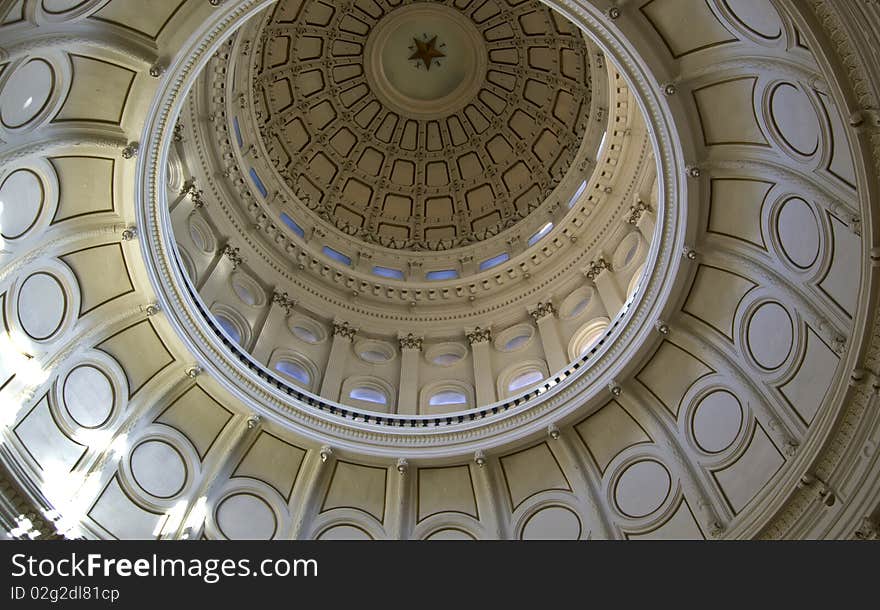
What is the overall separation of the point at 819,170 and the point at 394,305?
1596cm

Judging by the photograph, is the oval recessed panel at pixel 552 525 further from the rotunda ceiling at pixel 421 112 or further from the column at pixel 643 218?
the rotunda ceiling at pixel 421 112

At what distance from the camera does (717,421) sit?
17.5 metres

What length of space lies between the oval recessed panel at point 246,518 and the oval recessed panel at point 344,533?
142 cm

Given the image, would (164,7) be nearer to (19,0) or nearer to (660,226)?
(19,0)

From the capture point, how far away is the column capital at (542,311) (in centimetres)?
2470

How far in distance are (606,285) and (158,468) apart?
1422 cm

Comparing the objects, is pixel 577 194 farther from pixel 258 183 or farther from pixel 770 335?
pixel 770 335

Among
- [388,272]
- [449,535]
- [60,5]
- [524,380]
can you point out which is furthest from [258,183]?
[449,535]

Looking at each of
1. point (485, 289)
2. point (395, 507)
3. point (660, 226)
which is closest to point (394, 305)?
point (485, 289)

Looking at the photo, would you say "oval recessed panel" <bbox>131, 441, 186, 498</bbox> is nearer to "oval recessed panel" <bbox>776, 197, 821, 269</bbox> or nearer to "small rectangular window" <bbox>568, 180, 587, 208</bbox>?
"oval recessed panel" <bbox>776, 197, 821, 269</bbox>

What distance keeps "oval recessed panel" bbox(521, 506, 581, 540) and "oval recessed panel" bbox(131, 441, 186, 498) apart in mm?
9127

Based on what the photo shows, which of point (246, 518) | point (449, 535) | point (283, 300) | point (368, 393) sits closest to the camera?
point (246, 518)

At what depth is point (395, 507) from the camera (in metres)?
20.0

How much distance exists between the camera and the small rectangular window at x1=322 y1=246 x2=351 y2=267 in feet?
93.1
